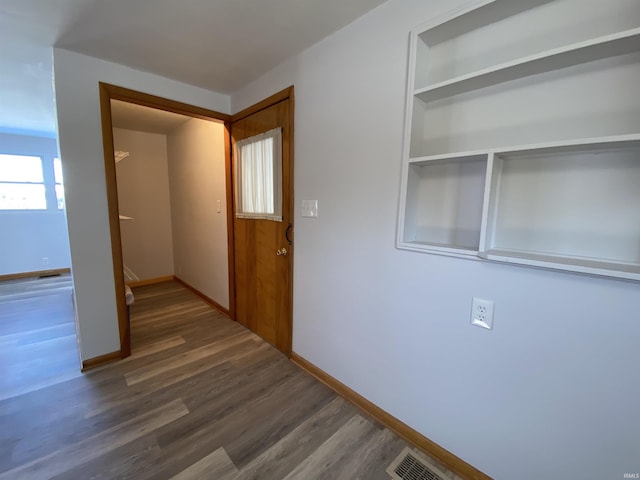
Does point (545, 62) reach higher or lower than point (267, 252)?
higher

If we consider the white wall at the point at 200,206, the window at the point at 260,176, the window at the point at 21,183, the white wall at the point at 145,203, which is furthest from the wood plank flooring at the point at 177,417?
the window at the point at 21,183

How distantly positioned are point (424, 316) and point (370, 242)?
496mm

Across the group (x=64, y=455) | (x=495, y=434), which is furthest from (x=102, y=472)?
(x=495, y=434)

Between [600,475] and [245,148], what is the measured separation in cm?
293

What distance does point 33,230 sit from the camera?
4.39m

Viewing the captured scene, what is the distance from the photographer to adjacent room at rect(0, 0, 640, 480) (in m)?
0.94

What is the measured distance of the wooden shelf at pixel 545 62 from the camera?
0.81 m

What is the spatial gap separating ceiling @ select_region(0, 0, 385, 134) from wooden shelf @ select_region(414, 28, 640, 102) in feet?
2.21

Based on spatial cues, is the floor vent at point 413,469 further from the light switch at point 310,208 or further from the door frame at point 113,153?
the door frame at point 113,153

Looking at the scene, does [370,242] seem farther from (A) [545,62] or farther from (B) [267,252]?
(B) [267,252]

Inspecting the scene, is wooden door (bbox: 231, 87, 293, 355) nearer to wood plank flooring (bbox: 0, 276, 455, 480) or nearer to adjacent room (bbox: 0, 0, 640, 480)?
adjacent room (bbox: 0, 0, 640, 480)

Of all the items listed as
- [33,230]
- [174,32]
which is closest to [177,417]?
[174,32]

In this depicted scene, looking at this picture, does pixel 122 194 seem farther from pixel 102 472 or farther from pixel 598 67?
pixel 598 67

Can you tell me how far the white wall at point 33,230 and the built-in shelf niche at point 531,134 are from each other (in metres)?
5.37
